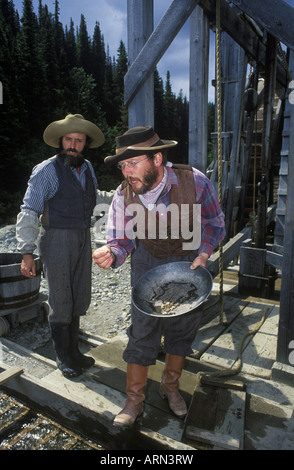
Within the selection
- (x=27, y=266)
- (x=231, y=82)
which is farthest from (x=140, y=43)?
(x=231, y=82)

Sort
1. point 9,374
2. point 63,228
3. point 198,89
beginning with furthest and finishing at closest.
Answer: point 198,89 < point 63,228 < point 9,374

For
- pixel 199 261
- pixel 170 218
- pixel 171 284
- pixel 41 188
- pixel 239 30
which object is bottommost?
pixel 171 284

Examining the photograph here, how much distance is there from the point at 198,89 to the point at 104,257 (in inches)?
114

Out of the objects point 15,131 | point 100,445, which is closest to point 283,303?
point 100,445

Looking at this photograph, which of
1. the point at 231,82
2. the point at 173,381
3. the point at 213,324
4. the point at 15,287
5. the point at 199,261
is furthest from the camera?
the point at 231,82

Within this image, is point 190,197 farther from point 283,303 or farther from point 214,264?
point 214,264

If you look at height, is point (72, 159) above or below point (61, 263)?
above

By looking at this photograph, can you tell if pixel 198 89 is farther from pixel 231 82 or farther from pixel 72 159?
pixel 231 82

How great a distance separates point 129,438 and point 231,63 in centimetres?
779

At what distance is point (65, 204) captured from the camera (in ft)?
9.86

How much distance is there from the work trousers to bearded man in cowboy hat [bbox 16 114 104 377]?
2.48ft

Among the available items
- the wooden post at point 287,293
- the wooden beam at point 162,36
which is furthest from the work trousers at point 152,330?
the wooden beam at point 162,36

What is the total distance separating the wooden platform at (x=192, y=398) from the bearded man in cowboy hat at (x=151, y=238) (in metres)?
0.15

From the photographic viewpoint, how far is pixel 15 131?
30266mm
